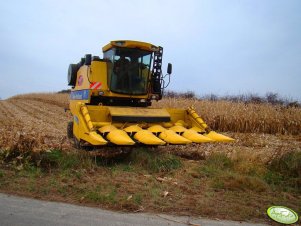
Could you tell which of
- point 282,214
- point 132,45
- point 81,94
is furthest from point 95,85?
point 282,214

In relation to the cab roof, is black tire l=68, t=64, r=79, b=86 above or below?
below

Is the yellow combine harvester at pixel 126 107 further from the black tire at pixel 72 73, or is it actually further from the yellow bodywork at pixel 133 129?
the black tire at pixel 72 73

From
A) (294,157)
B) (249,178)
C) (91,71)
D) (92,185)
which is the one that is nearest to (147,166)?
(92,185)

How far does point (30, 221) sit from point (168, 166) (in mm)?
2827

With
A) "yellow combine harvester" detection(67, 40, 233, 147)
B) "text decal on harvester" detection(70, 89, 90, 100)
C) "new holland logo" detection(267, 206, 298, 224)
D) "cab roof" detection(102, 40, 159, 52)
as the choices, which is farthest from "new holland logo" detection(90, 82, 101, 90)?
"new holland logo" detection(267, 206, 298, 224)

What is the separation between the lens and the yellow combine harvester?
6.32 metres

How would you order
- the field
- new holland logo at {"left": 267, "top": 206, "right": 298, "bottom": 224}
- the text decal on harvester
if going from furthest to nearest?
the text decal on harvester < the field < new holland logo at {"left": 267, "top": 206, "right": 298, "bottom": 224}

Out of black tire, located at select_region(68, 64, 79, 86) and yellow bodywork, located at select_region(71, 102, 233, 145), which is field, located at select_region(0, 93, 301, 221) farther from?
black tire, located at select_region(68, 64, 79, 86)

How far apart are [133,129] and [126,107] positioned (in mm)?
1119

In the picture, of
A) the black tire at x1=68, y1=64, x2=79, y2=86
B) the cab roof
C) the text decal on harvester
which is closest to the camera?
the cab roof

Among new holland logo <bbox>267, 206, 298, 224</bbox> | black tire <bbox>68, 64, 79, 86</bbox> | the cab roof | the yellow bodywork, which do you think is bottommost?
new holland logo <bbox>267, 206, 298, 224</bbox>

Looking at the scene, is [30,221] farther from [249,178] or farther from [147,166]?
[249,178]

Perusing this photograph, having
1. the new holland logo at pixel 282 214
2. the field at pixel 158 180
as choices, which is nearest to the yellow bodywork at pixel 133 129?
the field at pixel 158 180

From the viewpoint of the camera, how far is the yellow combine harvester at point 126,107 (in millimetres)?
6316
